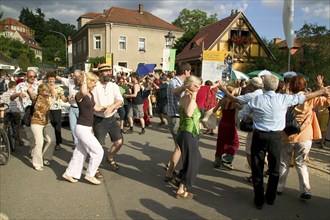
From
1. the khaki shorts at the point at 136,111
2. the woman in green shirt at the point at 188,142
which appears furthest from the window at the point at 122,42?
the woman in green shirt at the point at 188,142

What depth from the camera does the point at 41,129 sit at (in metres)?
6.14

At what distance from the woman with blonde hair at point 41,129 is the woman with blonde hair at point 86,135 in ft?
3.42

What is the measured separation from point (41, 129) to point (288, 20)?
6531 millimetres

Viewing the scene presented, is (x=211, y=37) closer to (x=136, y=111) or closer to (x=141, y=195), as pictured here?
(x=136, y=111)

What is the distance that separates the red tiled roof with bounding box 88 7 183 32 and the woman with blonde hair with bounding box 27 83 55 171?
1399 inches

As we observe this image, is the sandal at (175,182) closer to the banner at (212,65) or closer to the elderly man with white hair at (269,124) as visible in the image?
the elderly man with white hair at (269,124)

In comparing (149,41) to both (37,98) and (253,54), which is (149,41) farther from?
(37,98)

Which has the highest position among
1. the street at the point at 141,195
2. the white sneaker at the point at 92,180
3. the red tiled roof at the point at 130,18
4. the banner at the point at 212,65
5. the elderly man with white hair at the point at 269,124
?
the red tiled roof at the point at 130,18

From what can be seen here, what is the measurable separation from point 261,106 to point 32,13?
459 ft

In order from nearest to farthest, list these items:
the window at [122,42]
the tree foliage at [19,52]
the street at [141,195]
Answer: the street at [141,195] < the window at [122,42] < the tree foliage at [19,52]

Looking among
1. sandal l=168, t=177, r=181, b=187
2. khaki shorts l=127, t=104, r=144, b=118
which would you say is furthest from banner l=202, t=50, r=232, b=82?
sandal l=168, t=177, r=181, b=187

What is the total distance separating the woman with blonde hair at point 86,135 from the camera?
508 cm

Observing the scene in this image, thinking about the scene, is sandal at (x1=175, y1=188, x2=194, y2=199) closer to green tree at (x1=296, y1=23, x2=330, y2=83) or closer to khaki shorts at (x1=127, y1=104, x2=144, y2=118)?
khaki shorts at (x1=127, y1=104, x2=144, y2=118)

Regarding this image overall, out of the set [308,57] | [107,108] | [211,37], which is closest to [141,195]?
[107,108]
